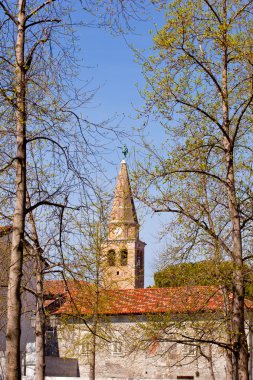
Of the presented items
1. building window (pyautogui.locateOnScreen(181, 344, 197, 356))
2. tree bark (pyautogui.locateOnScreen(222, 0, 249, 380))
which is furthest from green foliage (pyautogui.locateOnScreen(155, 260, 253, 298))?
building window (pyautogui.locateOnScreen(181, 344, 197, 356))

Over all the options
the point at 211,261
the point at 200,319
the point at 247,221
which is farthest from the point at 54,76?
the point at 200,319

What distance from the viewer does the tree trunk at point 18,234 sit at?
7.40 meters

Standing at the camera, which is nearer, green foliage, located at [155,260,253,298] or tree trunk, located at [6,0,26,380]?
tree trunk, located at [6,0,26,380]

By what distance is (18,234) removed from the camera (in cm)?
786

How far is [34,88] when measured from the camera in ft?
26.4

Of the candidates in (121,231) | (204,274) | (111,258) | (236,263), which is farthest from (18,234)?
(111,258)

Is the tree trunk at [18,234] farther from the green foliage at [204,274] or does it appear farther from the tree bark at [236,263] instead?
the green foliage at [204,274]

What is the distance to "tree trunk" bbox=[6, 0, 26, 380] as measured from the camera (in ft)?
24.3

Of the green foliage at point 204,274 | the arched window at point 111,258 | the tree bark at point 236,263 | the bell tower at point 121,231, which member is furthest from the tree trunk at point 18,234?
the arched window at point 111,258

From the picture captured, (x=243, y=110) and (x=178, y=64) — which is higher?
(x=178, y=64)

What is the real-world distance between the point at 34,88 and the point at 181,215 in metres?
7.19

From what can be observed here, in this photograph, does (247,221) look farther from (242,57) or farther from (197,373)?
(197,373)

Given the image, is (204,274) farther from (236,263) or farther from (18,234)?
(18,234)

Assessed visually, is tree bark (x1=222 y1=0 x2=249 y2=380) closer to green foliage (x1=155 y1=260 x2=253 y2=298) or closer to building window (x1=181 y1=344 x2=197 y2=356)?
green foliage (x1=155 y1=260 x2=253 y2=298)
